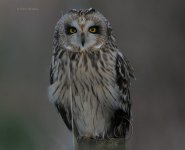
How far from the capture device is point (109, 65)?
1.48 m

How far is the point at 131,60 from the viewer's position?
158 cm

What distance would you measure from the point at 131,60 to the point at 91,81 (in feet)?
0.65

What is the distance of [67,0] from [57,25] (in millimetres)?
115

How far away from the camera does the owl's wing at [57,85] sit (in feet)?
4.83

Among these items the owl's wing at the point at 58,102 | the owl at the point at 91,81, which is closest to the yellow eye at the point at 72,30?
the owl at the point at 91,81

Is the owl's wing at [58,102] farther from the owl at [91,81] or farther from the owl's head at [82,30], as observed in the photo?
the owl's head at [82,30]

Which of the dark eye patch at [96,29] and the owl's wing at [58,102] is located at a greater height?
the dark eye patch at [96,29]

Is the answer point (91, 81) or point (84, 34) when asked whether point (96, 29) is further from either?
point (91, 81)

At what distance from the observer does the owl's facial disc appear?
55.4 inches

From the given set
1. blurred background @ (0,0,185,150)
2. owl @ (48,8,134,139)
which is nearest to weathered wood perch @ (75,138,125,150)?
blurred background @ (0,0,185,150)
